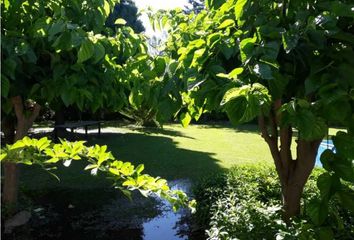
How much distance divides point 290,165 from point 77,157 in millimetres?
2918

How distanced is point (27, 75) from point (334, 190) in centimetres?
262

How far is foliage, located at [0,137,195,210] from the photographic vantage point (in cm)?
115

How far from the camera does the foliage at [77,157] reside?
3.79 feet

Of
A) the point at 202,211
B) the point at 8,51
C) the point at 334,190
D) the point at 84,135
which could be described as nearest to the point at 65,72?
the point at 8,51

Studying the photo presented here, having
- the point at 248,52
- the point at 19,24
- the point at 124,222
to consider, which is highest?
the point at 19,24

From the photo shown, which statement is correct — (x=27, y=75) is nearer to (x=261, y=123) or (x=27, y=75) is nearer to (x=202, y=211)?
(x=261, y=123)

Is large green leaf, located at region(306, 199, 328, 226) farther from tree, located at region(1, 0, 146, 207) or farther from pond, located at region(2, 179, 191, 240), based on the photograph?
pond, located at region(2, 179, 191, 240)

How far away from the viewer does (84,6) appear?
10.5ft

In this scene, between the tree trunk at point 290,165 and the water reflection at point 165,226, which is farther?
the water reflection at point 165,226

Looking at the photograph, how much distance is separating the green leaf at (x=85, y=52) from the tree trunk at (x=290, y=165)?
79.4 inches

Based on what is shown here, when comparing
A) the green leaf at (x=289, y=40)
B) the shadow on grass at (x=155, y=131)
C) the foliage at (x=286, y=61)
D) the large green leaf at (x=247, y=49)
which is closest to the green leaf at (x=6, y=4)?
the foliage at (x=286, y=61)

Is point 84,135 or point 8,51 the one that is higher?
point 8,51

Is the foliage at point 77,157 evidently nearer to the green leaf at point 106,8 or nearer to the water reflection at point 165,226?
the green leaf at point 106,8

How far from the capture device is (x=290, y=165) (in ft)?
12.3
